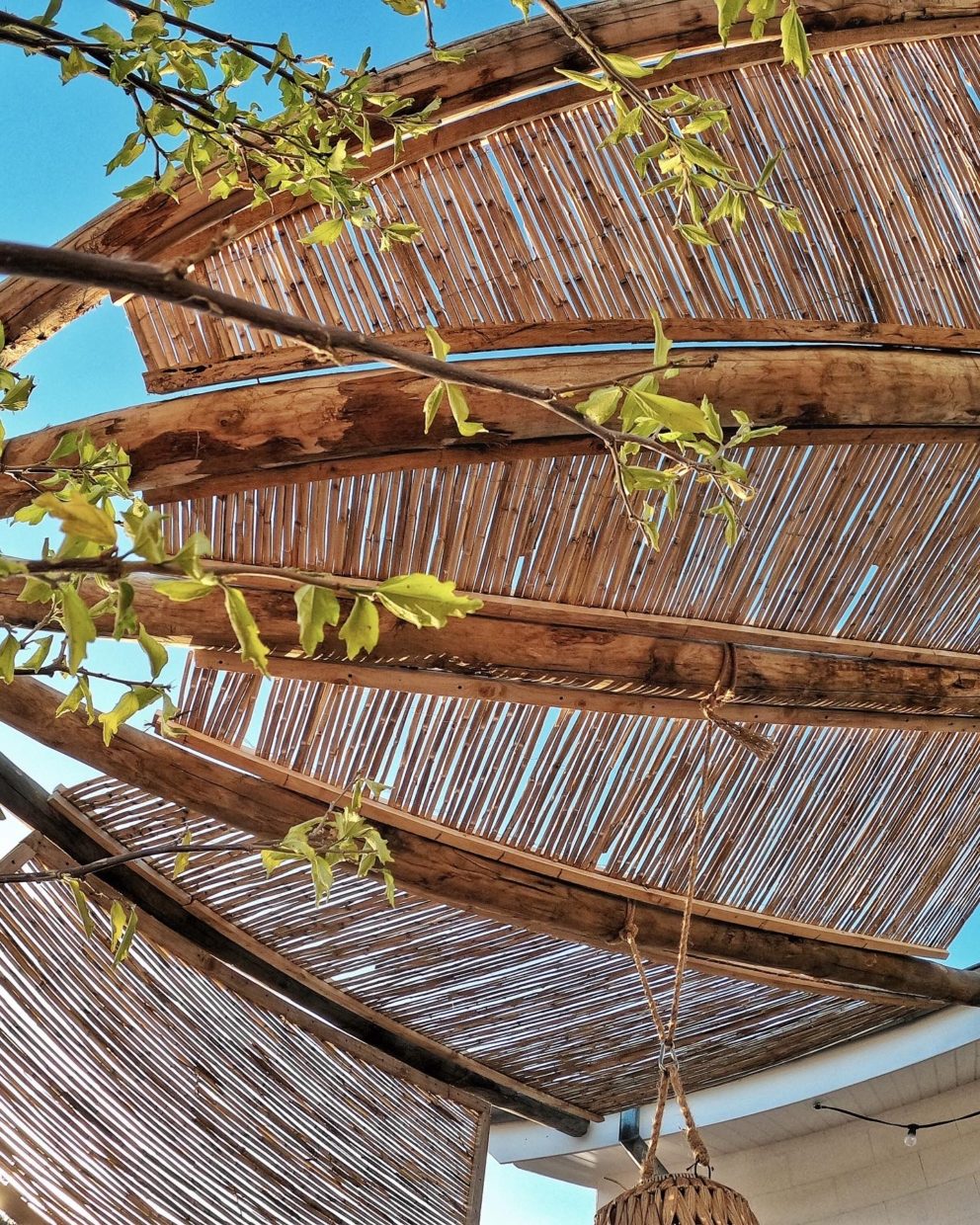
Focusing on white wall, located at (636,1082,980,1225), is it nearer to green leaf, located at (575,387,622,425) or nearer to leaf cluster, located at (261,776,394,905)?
leaf cluster, located at (261,776,394,905)

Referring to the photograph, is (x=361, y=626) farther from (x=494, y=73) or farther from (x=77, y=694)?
(x=494, y=73)

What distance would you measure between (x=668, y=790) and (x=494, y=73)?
1791 mm

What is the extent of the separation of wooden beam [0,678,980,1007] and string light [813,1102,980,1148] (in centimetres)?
76

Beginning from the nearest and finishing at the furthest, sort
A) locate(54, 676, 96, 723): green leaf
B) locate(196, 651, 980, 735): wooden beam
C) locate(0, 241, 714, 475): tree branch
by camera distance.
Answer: locate(0, 241, 714, 475): tree branch < locate(54, 676, 96, 723): green leaf < locate(196, 651, 980, 735): wooden beam

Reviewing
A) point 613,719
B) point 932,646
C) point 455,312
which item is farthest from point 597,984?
point 455,312

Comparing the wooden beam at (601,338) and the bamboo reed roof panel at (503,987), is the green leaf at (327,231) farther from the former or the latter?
the bamboo reed roof panel at (503,987)

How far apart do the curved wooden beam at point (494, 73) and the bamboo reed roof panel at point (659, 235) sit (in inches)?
2.1

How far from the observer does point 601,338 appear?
78.3 inches

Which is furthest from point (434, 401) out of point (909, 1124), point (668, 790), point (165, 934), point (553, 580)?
point (909, 1124)

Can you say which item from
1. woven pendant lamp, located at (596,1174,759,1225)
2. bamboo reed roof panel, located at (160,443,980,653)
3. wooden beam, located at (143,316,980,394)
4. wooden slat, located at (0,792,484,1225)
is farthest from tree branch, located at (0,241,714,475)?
wooden slat, located at (0,792,484,1225)

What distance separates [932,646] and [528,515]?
109cm

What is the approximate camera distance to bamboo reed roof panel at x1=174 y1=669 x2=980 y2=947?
2668 millimetres

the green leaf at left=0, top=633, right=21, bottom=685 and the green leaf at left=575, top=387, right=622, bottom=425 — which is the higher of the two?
the green leaf at left=575, top=387, right=622, bottom=425

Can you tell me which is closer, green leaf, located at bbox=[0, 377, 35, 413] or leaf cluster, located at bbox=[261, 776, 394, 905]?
leaf cluster, located at bbox=[261, 776, 394, 905]
